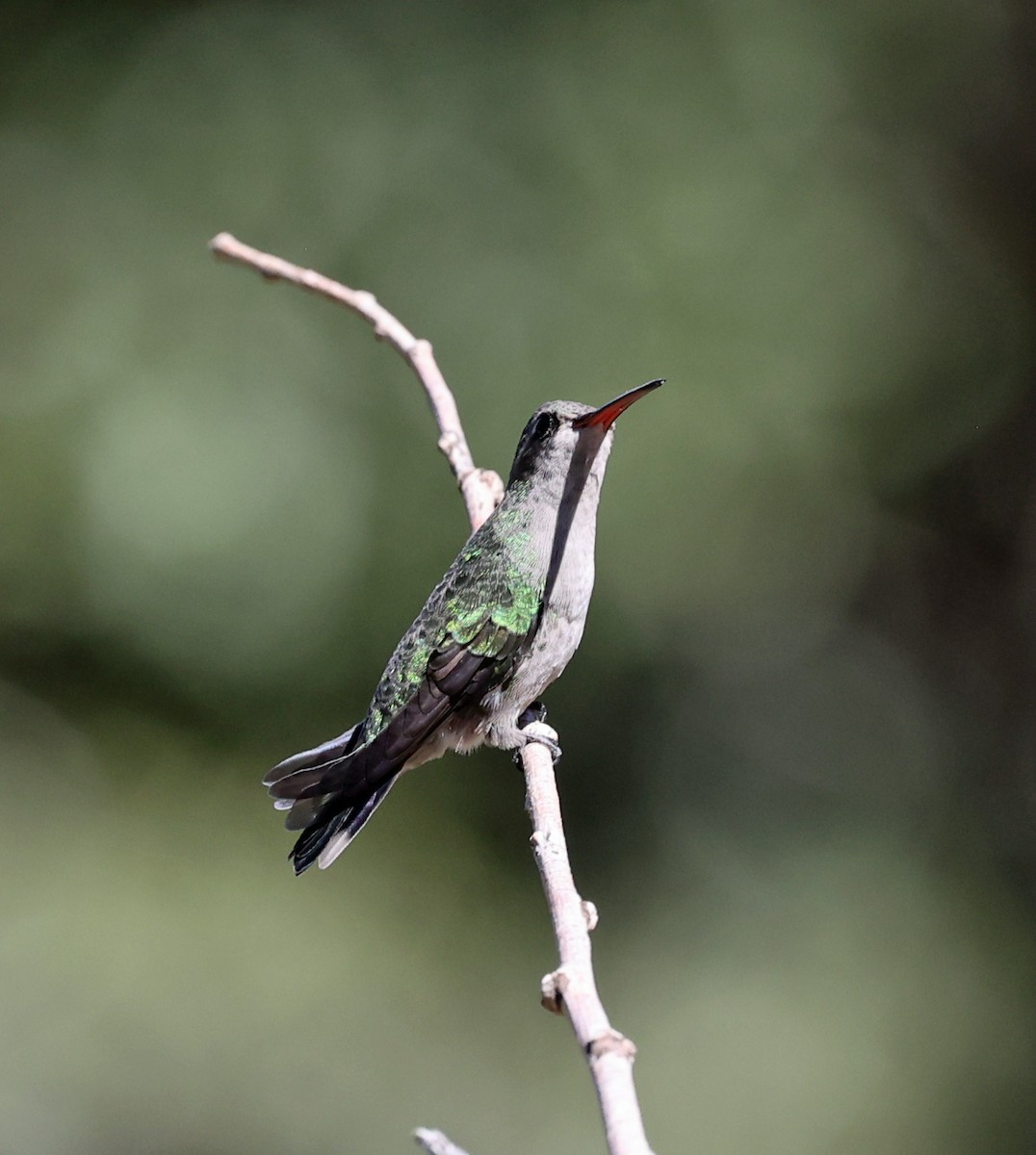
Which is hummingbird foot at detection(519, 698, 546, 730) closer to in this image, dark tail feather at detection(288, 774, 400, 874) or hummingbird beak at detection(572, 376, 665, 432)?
dark tail feather at detection(288, 774, 400, 874)

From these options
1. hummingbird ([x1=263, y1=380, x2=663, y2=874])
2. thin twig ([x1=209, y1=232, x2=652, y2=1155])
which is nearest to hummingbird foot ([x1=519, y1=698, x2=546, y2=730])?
hummingbird ([x1=263, y1=380, x2=663, y2=874])

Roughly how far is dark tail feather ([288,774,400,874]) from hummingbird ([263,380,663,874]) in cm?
3

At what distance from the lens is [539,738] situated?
2604 millimetres

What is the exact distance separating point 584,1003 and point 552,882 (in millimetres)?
376

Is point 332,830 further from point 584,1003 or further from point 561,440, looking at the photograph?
point 584,1003

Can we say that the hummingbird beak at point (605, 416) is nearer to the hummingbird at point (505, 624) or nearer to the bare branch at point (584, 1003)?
the hummingbird at point (505, 624)

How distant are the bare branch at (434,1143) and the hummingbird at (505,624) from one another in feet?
4.61

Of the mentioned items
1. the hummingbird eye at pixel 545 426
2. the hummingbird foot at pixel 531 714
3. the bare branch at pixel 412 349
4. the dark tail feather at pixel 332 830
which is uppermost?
the bare branch at pixel 412 349

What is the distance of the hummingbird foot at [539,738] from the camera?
2590 millimetres

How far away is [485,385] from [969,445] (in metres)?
2.42

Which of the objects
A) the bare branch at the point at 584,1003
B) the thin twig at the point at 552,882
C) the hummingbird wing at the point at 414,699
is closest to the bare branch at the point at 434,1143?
the thin twig at the point at 552,882

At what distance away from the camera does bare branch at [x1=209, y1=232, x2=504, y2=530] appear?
2555 mm

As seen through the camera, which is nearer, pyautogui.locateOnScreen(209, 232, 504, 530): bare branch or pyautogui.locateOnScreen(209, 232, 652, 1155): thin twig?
pyautogui.locateOnScreen(209, 232, 652, 1155): thin twig

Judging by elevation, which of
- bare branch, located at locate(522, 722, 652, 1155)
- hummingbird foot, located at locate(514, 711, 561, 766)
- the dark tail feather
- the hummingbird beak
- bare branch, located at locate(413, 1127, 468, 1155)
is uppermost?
the hummingbird beak
